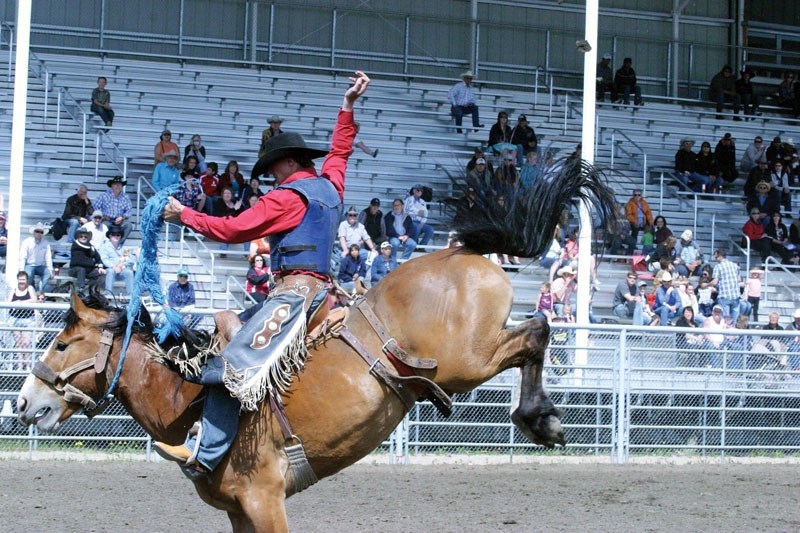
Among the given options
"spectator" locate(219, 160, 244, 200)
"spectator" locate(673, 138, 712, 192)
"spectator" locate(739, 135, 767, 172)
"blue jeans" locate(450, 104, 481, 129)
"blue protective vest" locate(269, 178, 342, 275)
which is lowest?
"blue protective vest" locate(269, 178, 342, 275)

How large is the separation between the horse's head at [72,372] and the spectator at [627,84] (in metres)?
21.9

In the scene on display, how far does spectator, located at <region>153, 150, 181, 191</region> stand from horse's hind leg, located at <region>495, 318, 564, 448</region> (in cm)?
1244

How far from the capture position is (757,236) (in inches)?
829

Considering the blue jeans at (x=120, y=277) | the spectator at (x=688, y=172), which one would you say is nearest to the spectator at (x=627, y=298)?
the spectator at (x=688, y=172)

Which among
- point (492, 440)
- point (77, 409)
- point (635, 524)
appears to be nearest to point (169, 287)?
point (492, 440)

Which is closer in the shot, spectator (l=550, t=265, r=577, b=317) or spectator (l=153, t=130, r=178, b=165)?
spectator (l=550, t=265, r=577, b=317)

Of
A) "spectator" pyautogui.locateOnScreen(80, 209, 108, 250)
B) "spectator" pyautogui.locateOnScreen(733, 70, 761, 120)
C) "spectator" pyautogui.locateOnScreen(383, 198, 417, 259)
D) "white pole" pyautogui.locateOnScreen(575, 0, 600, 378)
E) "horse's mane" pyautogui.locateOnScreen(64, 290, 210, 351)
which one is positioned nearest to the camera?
"horse's mane" pyautogui.locateOnScreen(64, 290, 210, 351)

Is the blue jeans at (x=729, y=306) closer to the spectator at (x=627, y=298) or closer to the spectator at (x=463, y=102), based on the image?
the spectator at (x=627, y=298)

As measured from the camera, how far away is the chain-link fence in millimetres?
13188

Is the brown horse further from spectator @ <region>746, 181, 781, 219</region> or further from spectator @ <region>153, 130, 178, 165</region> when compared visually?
spectator @ <region>746, 181, 781, 219</region>

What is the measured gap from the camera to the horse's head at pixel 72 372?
605cm

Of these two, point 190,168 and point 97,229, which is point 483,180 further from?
point 190,168

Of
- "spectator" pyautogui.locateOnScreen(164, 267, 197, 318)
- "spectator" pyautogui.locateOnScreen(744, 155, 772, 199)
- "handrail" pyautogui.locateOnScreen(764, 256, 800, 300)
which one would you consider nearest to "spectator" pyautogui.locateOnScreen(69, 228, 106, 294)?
"spectator" pyautogui.locateOnScreen(164, 267, 197, 318)

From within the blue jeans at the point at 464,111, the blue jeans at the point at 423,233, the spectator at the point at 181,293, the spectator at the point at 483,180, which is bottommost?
the spectator at the point at 181,293
